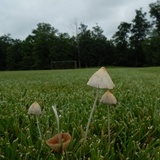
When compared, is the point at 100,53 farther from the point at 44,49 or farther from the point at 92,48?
the point at 44,49

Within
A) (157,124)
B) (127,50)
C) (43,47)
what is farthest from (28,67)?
(157,124)

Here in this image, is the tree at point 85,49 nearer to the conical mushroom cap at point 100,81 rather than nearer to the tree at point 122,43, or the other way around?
the tree at point 122,43

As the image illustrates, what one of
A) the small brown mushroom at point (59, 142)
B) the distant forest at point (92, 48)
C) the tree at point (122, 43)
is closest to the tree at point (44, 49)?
the distant forest at point (92, 48)

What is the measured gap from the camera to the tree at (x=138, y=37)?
58594 millimetres

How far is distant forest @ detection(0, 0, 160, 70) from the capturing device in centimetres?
5747

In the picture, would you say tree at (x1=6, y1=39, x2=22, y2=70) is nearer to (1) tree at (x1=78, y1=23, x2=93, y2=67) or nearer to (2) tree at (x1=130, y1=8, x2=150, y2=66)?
(1) tree at (x1=78, y1=23, x2=93, y2=67)

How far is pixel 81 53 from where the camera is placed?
59.6m

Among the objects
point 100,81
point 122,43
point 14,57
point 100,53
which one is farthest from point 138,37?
point 100,81

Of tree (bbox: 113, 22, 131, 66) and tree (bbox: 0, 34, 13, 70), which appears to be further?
tree (bbox: 0, 34, 13, 70)

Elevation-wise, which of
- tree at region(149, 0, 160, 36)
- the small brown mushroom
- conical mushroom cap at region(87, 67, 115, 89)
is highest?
tree at region(149, 0, 160, 36)

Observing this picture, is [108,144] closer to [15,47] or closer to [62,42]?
[62,42]

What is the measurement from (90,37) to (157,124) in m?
62.1

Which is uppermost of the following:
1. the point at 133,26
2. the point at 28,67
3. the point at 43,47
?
the point at 133,26

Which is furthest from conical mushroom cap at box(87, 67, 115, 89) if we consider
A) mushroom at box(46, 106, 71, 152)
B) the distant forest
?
the distant forest
